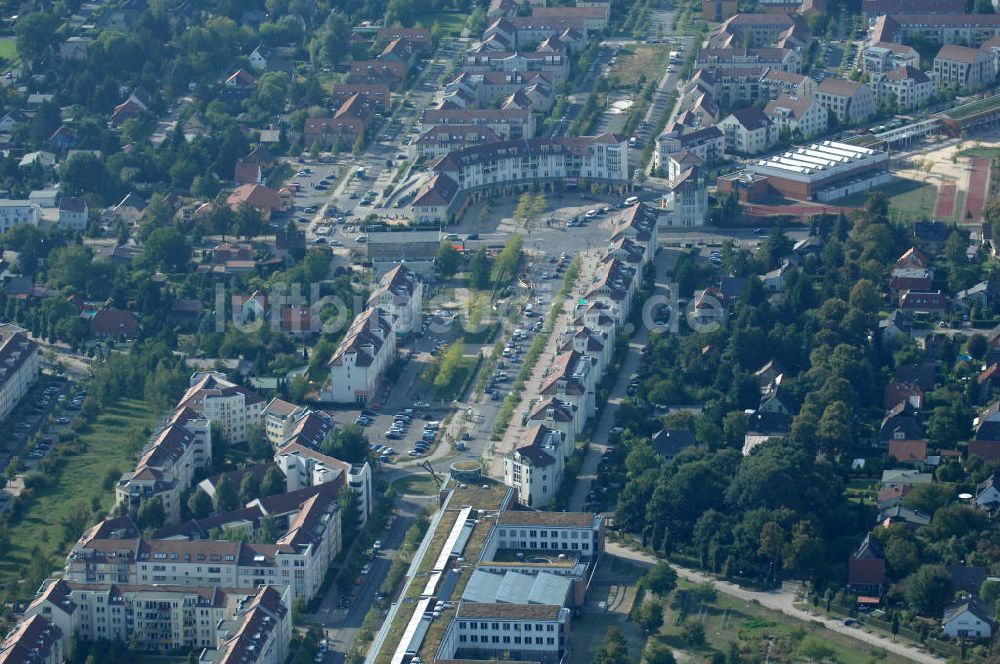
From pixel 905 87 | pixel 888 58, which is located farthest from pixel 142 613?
pixel 888 58

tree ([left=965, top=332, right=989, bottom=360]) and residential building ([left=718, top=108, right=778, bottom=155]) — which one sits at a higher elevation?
tree ([left=965, top=332, right=989, bottom=360])

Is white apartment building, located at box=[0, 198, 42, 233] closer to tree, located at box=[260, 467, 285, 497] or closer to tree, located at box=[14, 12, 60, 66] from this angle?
tree, located at box=[14, 12, 60, 66]

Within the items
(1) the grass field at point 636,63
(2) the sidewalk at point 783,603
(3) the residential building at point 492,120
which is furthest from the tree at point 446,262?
(1) the grass field at point 636,63

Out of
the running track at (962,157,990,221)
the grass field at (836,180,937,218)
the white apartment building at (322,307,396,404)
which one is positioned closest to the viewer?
the white apartment building at (322,307,396,404)

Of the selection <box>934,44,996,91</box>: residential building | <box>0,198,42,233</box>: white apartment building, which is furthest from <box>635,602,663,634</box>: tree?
<box>934,44,996,91</box>: residential building

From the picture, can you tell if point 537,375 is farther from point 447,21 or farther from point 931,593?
point 447,21

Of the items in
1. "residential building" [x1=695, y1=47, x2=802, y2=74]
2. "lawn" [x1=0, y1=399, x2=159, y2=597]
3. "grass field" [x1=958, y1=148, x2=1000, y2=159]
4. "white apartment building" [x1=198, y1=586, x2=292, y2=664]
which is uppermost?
"white apartment building" [x1=198, y1=586, x2=292, y2=664]
